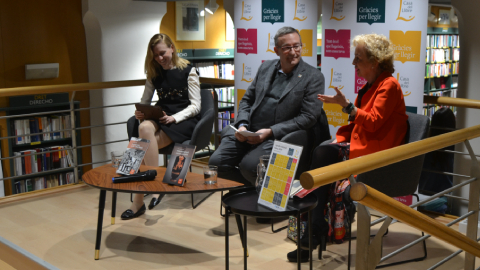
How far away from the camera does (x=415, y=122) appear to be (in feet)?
9.32

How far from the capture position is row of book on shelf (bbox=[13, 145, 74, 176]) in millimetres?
5793

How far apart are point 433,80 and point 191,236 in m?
6.47

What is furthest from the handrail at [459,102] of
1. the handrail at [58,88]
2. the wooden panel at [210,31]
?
the wooden panel at [210,31]

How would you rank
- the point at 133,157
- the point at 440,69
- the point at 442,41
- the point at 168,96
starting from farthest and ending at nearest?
the point at 442,41, the point at 440,69, the point at 168,96, the point at 133,157

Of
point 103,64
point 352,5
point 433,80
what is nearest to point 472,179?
point 352,5

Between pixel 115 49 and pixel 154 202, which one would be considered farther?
pixel 115 49

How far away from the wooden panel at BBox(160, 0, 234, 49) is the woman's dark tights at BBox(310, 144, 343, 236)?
473 cm

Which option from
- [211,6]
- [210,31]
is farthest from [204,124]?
[210,31]

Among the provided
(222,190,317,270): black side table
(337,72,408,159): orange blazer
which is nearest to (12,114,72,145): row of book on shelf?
(222,190,317,270): black side table

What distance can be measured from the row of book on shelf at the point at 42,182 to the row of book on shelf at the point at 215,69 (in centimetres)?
247

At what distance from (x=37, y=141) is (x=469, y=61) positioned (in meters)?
4.84

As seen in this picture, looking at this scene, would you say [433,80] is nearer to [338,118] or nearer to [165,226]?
[338,118]

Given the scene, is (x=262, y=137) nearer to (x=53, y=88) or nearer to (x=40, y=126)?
(x=53, y=88)

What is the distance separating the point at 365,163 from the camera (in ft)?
5.45
